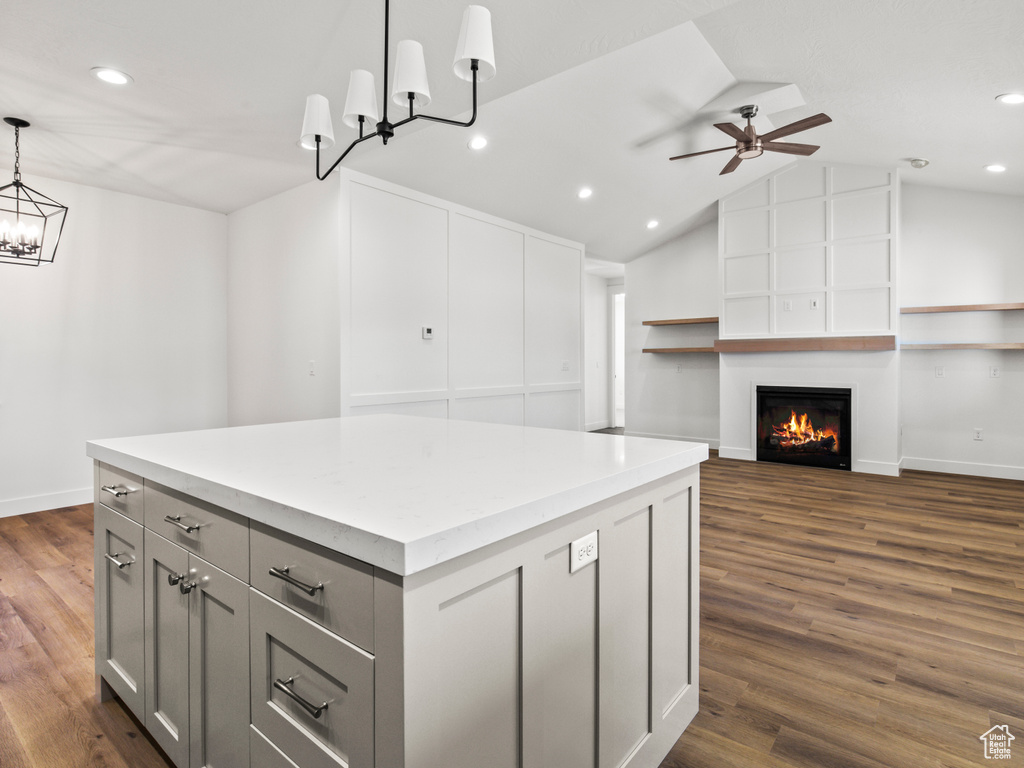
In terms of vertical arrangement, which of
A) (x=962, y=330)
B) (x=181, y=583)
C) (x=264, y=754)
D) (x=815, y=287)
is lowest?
(x=264, y=754)

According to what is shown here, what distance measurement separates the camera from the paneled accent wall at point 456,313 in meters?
4.14

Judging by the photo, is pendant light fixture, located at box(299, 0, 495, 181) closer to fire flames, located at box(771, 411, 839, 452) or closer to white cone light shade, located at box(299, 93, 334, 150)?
white cone light shade, located at box(299, 93, 334, 150)

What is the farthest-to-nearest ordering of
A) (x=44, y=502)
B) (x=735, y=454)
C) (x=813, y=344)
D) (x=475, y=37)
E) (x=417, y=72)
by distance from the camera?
(x=735, y=454), (x=813, y=344), (x=44, y=502), (x=417, y=72), (x=475, y=37)

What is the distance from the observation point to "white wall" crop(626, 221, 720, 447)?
6996 millimetres

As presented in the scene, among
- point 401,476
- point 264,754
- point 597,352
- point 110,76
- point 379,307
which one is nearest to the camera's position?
point 264,754

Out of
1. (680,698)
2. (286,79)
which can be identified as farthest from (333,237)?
(680,698)

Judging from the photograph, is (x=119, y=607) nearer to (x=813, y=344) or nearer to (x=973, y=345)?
(x=813, y=344)

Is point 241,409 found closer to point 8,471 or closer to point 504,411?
point 8,471

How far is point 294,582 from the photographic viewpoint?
3.13ft

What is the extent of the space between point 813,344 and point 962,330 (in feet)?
4.37

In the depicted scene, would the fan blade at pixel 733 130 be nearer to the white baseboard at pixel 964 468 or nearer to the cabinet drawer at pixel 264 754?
the white baseboard at pixel 964 468

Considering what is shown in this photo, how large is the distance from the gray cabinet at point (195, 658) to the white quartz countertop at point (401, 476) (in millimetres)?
216

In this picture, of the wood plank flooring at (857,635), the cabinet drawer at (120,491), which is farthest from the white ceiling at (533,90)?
the wood plank flooring at (857,635)

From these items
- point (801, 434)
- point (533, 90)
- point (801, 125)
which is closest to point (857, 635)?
point (801, 125)
